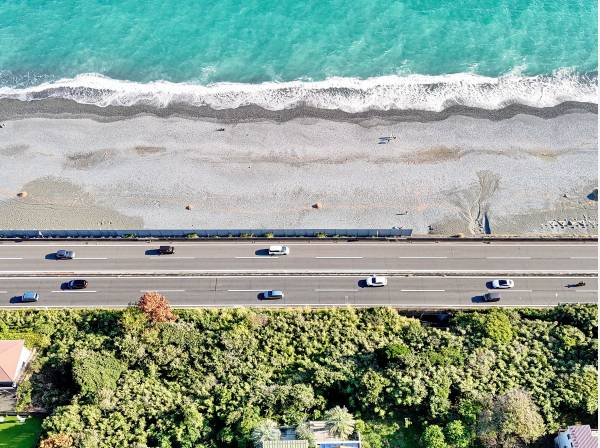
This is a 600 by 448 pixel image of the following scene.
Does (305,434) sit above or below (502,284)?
below

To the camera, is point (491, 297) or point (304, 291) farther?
point (304, 291)

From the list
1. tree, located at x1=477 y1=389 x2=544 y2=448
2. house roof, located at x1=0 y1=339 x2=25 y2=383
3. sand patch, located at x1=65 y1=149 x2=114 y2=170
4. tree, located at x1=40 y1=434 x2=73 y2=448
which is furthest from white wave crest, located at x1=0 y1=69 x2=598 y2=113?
tree, located at x1=40 y1=434 x2=73 y2=448

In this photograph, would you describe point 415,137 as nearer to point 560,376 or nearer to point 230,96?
point 230,96

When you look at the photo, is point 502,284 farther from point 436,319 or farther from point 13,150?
point 13,150

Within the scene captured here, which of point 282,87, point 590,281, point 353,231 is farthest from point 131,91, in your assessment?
point 590,281

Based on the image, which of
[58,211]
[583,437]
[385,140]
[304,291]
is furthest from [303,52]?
[583,437]

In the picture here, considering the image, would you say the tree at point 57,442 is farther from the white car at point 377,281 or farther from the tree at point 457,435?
the white car at point 377,281

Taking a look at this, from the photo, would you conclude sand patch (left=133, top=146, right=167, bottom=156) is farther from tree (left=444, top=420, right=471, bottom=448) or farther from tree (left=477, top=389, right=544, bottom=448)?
tree (left=477, top=389, right=544, bottom=448)
